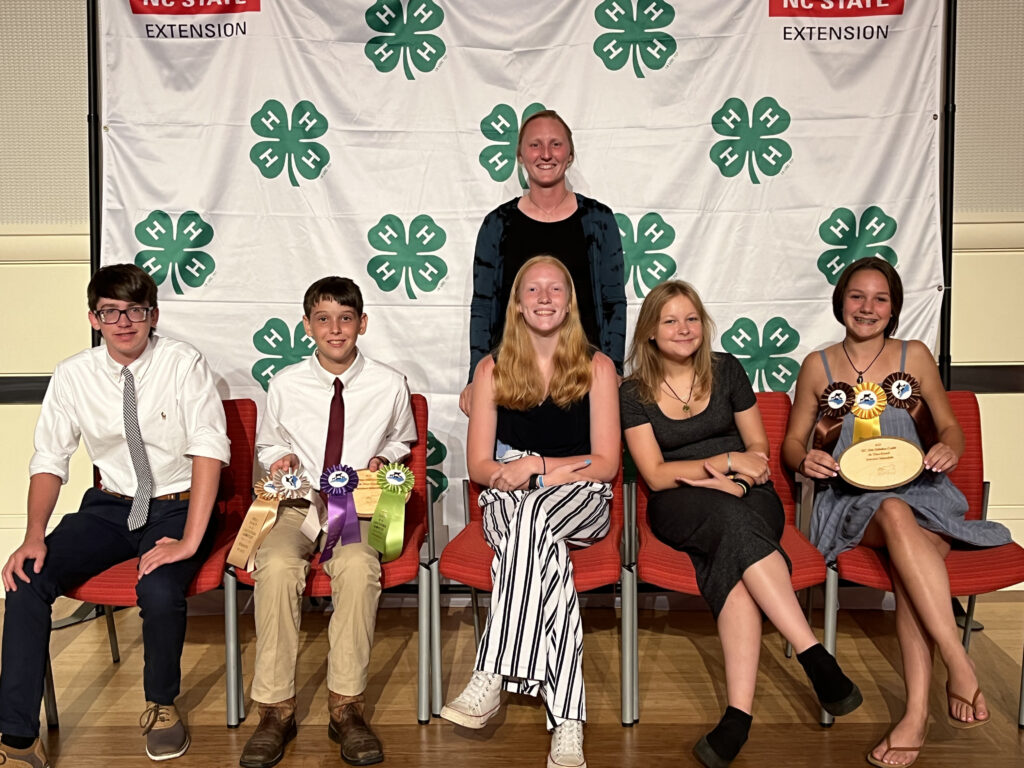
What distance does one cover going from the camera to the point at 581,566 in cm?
274

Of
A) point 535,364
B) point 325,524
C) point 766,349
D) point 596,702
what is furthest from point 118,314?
point 766,349

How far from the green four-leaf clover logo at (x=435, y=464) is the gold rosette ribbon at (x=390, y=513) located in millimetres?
973

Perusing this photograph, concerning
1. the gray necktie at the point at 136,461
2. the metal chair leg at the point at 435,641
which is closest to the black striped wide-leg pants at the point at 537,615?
the metal chair leg at the point at 435,641

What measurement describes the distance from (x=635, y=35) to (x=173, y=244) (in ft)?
6.53

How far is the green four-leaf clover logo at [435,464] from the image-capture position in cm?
387

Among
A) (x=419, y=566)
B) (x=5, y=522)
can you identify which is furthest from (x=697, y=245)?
(x=5, y=522)

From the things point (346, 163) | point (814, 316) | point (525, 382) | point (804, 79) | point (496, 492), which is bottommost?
point (496, 492)

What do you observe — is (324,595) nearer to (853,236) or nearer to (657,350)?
(657,350)

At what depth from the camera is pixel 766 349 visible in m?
3.80

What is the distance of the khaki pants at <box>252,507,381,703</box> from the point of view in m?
2.67

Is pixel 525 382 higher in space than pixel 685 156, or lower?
lower

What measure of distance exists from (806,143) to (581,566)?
2000mm

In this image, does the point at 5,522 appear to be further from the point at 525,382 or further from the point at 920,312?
the point at 920,312

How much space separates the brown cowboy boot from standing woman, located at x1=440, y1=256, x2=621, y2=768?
221 mm
